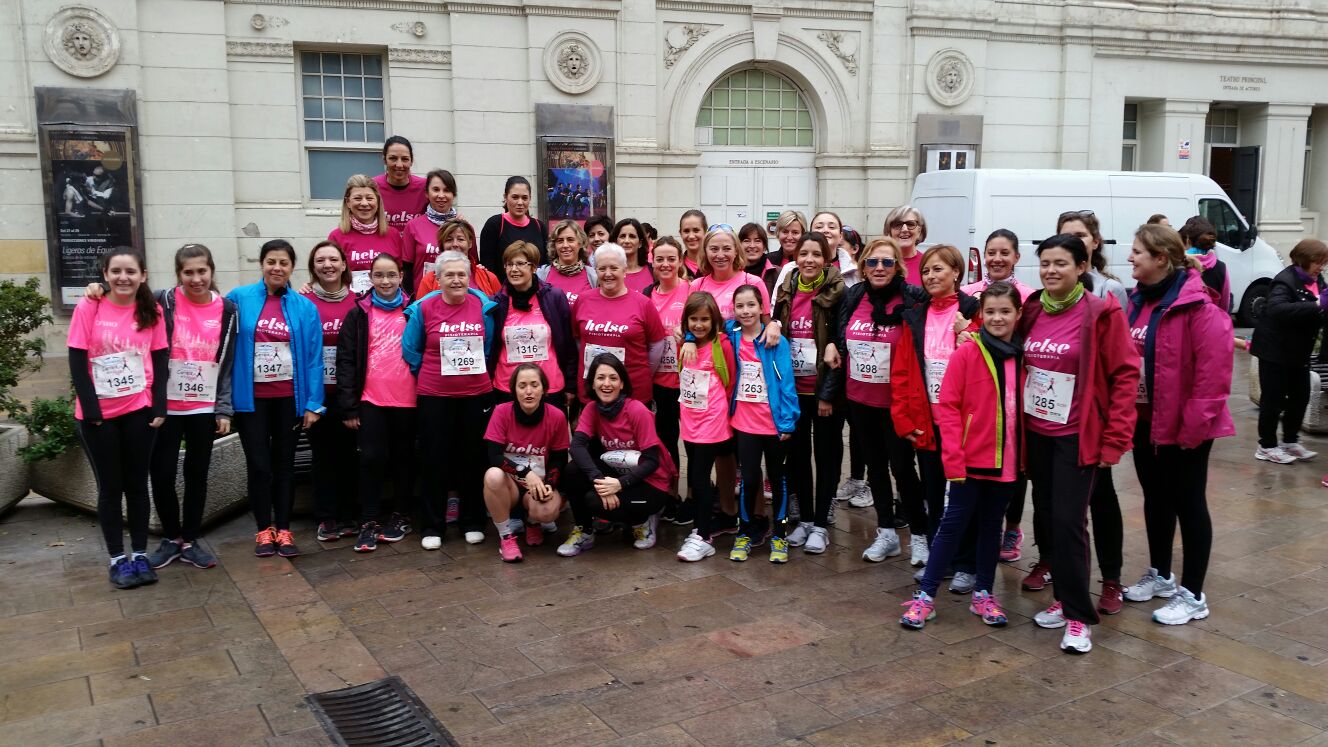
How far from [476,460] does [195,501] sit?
1.62 m

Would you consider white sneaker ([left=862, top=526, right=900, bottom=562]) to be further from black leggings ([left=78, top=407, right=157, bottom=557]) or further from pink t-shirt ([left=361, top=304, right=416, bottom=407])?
black leggings ([left=78, top=407, right=157, bottom=557])

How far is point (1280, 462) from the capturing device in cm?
823

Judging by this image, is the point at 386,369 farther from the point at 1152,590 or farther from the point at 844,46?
the point at 844,46

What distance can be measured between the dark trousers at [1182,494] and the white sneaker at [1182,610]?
4cm

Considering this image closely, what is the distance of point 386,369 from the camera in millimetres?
6281

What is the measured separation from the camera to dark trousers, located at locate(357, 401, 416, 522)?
6293 millimetres

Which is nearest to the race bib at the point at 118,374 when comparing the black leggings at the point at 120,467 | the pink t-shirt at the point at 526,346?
the black leggings at the point at 120,467

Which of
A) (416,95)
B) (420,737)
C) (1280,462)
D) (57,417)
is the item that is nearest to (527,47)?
(416,95)

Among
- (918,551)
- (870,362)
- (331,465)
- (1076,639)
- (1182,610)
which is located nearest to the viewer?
(1076,639)

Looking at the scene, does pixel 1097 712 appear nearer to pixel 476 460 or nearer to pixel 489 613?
pixel 489 613

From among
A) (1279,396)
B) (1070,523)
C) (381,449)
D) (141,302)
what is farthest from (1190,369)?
(141,302)

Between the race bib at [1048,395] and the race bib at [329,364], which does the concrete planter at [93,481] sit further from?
the race bib at [1048,395]

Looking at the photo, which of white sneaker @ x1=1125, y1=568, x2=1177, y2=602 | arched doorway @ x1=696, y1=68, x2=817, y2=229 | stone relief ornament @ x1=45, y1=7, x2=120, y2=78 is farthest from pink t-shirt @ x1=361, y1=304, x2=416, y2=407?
arched doorway @ x1=696, y1=68, x2=817, y2=229

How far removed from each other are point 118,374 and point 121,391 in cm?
9
